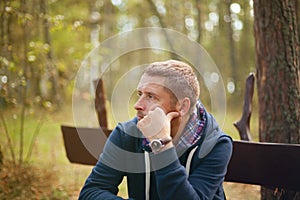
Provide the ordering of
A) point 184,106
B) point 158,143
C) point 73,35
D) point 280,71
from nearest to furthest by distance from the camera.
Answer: point 158,143 < point 184,106 < point 280,71 < point 73,35

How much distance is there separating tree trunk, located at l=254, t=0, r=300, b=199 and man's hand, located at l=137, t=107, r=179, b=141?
2022 millimetres

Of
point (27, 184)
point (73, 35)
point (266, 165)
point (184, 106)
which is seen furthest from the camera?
point (73, 35)

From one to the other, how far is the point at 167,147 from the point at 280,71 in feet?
6.91

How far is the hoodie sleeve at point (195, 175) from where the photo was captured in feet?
6.61

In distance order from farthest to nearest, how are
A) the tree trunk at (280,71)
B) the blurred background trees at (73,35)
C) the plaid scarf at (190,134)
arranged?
1. the blurred background trees at (73,35)
2. the tree trunk at (280,71)
3. the plaid scarf at (190,134)

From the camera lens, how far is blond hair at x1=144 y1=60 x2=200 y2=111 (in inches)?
83.2

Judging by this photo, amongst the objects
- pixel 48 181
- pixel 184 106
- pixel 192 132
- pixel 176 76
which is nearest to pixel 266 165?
pixel 192 132

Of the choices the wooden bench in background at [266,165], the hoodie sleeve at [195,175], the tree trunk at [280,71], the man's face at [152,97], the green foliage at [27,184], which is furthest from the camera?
the green foliage at [27,184]

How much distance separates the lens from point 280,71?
3846 millimetres

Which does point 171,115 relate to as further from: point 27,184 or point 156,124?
point 27,184

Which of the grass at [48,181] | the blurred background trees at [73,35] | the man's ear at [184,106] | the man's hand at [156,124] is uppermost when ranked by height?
the blurred background trees at [73,35]

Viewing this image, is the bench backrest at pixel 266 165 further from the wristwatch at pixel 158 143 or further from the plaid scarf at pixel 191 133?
the wristwatch at pixel 158 143

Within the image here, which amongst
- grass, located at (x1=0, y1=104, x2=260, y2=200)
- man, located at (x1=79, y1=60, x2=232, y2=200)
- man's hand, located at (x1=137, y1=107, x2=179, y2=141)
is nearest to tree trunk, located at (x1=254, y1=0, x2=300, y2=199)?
grass, located at (x1=0, y1=104, x2=260, y2=200)

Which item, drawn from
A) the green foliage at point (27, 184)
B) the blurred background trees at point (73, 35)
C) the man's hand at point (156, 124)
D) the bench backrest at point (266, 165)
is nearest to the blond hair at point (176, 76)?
the man's hand at point (156, 124)
